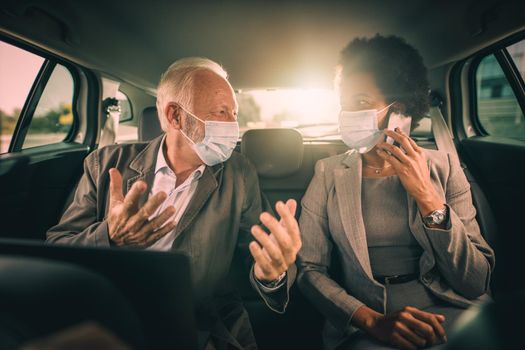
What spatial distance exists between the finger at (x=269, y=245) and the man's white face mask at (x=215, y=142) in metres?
0.61

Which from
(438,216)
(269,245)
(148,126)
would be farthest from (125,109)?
(438,216)

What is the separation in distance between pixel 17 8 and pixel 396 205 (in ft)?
6.69

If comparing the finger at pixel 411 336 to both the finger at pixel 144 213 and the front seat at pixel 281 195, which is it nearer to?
the front seat at pixel 281 195

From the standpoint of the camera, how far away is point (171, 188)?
59.8 inches

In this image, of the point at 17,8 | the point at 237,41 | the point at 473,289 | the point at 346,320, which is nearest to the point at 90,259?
the point at 346,320

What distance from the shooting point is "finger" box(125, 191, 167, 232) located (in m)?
0.93

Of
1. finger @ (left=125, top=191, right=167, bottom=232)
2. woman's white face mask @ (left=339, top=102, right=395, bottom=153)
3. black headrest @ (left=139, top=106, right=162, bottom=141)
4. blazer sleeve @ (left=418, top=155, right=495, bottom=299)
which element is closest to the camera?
finger @ (left=125, top=191, right=167, bottom=232)

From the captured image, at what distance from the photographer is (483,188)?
2.21 metres

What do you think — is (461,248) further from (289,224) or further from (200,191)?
(200,191)

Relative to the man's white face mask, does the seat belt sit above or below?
above

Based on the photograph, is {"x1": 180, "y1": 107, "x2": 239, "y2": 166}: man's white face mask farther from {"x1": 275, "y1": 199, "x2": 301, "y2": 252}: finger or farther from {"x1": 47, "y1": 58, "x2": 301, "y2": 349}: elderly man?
{"x1": 275, "y1": 199, "x2": 301, "y2": 252}: finger

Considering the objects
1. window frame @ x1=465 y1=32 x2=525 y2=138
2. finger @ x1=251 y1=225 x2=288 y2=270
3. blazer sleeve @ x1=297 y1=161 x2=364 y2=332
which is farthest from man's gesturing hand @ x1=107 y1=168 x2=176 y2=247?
window frame @ x1=465 y1=32 x2=525 y2=138

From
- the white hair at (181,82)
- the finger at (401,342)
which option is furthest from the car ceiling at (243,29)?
the finger at (401,342)

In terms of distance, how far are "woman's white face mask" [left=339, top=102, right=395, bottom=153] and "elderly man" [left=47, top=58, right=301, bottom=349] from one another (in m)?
0.48
